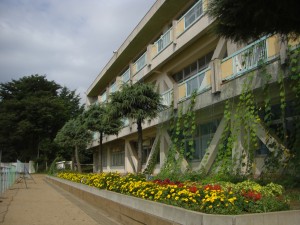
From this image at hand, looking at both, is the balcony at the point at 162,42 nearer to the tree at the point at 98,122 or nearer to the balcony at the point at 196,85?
the balcony at the point at 196,85

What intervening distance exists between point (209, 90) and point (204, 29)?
10.6ft

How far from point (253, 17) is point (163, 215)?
3893 mm

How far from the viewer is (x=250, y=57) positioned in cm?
1273

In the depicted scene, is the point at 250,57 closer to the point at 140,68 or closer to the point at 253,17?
the point at 253,17

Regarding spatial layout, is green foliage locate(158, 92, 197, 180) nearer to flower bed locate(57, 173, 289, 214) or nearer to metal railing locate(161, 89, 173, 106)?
metal railing locate(161, 89, 173, 106)

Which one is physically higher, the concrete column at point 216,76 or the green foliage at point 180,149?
the concrete column at point 216,76

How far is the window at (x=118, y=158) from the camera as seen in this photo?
3375 cm

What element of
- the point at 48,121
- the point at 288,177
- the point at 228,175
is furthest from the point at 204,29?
the point at 48,121

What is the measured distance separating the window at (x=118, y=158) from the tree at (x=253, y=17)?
2745 centimetres

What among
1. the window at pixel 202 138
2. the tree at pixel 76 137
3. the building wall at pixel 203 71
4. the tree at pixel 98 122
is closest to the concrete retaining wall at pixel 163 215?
the building wall at pixel 203 71

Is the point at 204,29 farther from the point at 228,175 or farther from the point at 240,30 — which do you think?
the point at 240,30

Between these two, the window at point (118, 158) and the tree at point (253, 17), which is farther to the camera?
the window at point (118, 158)

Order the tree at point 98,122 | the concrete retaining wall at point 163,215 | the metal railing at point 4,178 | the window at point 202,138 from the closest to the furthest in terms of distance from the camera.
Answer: the concrete retaining wall at point 163,215, the window at point 202,138, the metal railing at point 4,178, the tree at point 98,122

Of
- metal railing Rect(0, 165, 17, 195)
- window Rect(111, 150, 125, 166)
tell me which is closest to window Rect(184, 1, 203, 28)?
metal railing Rect(0, 165, 17, 195)
